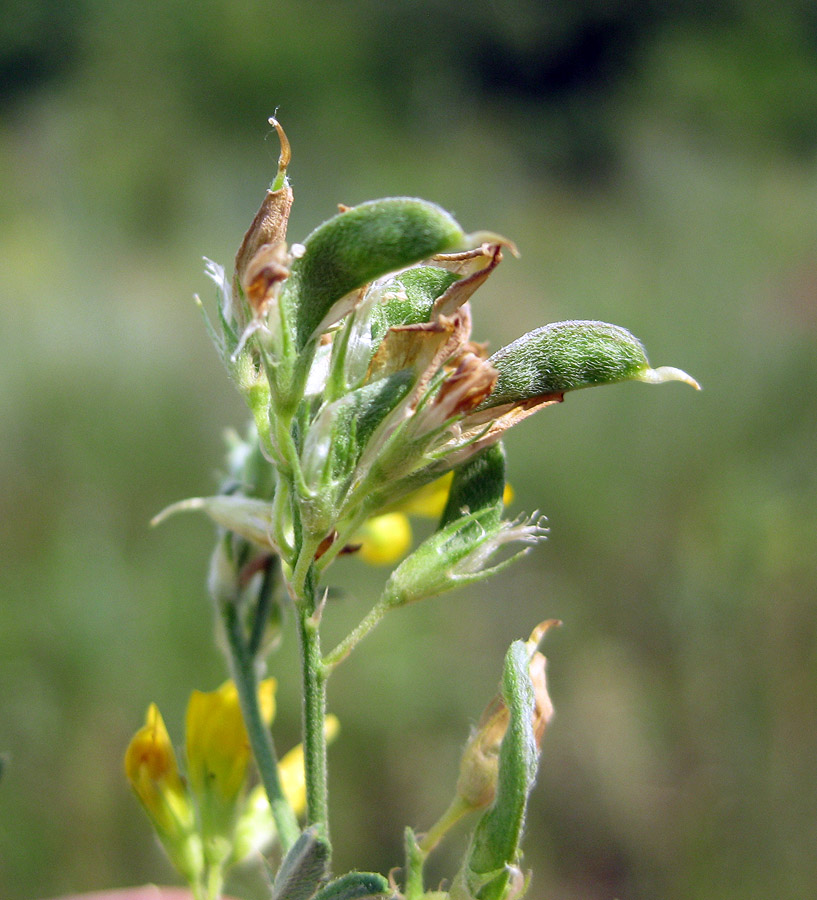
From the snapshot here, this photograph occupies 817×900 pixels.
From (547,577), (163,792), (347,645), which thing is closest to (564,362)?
(347,645)

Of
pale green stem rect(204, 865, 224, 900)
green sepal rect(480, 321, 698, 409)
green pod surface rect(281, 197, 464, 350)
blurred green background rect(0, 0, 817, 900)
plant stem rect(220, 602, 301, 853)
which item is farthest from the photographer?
blurred green background rect(0, 0, 817, 900)

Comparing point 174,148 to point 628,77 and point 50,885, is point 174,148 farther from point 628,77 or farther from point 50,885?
point 50,885

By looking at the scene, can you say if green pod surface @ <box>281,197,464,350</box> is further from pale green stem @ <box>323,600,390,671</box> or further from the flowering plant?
pale green stem @ <box>323,600,390,671</box>

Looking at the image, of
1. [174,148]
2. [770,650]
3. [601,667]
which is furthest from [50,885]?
[174,148]

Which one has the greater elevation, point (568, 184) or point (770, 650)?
point (568, 184)

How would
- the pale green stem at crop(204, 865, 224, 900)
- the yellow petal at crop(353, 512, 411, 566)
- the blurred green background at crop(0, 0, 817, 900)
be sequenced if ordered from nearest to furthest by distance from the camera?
the pale green stem at crop(204, 865, 224, 900) → the yellow petal at crop(353, 512, 411, 566) → the blurred green background at crop(0, 0, 817, 900)

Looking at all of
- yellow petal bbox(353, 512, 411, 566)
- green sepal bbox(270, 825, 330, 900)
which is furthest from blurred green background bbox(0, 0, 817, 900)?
green sepal bbox(270, 825, 330, 900)

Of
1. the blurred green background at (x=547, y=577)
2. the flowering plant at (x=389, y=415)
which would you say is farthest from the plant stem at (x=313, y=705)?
the blurred green background at (x=547, y=577)

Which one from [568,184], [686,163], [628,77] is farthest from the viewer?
[628,77]

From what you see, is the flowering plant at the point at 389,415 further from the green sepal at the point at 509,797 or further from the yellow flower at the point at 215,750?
the yellow flower at the point at 215,750
